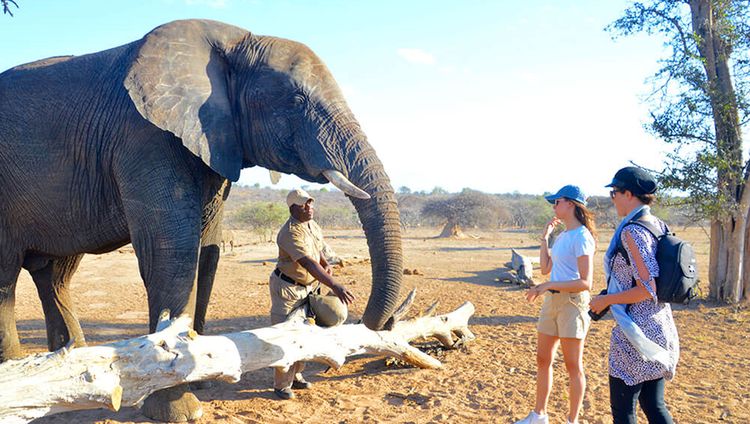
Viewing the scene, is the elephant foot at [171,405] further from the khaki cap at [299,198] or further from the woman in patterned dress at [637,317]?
the woman in patterned dress at [637,317]

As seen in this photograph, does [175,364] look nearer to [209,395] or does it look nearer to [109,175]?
[209,395]

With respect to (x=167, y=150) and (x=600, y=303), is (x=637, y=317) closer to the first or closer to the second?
(x=600, y=303)

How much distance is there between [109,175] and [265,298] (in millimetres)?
6002

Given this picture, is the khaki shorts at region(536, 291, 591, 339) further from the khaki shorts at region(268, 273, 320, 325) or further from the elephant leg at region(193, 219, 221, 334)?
the elephant leg at region(193, 219, 221, 334)

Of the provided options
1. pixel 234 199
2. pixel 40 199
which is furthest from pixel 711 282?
pixel 234 199

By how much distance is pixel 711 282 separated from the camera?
10344 millimetres

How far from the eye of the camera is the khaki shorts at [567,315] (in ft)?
13.2

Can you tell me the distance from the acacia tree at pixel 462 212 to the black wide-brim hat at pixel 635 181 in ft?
82.0

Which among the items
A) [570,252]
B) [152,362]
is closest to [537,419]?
[570,252]

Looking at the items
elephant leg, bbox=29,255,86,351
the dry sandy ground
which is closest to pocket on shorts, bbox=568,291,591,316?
the dry sandy ground

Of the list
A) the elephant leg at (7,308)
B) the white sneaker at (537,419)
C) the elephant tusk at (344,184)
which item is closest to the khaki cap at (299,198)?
the elephant tusk at (344,184)

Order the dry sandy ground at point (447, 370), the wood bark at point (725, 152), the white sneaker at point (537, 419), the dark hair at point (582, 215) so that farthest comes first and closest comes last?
1. the wood bark at point (725, 152)
2. the dry sandy ground at point (447, 370)
3. the white sneaker at point (537, 419)
4. the dark hair at point (582, 215)

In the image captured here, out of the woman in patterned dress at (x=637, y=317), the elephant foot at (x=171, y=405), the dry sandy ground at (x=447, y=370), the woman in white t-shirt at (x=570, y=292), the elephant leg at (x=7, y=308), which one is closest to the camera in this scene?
the woman in patterned dress at (x=637, y=317)

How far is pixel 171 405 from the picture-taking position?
4.42 metres
